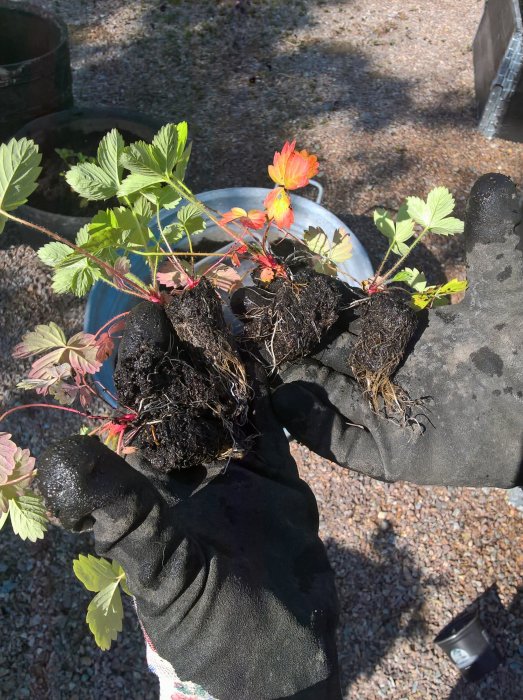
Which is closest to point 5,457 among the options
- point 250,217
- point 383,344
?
point 250,217

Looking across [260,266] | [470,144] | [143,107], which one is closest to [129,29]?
[143,107]

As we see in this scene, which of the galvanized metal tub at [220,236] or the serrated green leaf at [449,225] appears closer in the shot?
the serrated green leaf at [449,225]

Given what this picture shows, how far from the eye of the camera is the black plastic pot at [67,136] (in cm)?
330

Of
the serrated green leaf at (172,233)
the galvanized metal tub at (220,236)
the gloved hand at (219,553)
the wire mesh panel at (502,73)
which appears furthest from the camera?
the wire mesh panel at (502,73)

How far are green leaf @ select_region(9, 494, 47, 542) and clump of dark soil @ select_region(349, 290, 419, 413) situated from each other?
36.1 inches

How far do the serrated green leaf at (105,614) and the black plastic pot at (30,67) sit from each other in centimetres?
314

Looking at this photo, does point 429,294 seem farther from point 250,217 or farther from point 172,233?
point 172,233

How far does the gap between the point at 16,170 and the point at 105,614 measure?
37.8 inches

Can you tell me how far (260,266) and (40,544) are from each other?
69.0 inches

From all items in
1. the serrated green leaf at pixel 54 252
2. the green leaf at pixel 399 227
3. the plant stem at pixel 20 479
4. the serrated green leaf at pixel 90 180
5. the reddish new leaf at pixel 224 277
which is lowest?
the plant stem at pixel 20 479

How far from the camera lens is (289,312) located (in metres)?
1.55

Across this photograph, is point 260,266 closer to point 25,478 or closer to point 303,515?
point 303,515

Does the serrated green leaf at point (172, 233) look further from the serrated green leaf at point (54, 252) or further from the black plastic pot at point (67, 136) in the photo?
the black plastic pot at point (67, 136)

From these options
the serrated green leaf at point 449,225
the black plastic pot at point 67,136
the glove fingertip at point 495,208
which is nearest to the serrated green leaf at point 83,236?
the serrated green leaf at point 449,225
